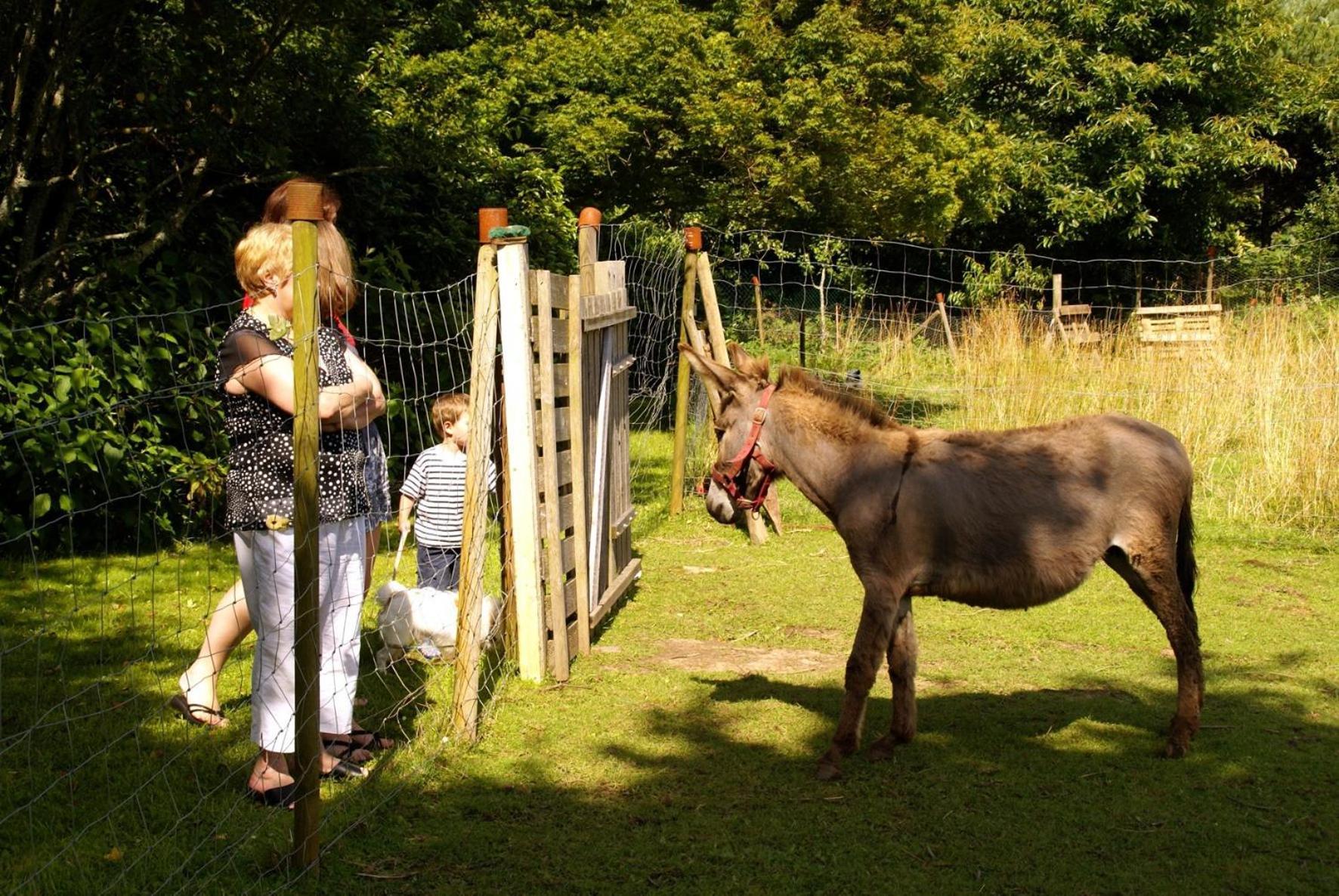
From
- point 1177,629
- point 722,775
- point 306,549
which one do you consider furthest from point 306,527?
point 1177,629

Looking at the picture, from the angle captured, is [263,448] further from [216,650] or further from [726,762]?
[726,762]

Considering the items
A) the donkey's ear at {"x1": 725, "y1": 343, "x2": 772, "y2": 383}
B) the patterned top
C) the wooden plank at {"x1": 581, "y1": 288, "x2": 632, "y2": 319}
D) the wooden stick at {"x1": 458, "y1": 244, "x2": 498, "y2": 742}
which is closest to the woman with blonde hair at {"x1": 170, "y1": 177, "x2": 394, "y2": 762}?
the patterned top

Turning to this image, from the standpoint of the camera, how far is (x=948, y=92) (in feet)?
82.6

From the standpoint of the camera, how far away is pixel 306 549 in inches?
146

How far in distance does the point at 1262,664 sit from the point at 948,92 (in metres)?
20.7

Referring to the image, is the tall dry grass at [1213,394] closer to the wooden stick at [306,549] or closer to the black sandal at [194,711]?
the black sandal at [194,711]

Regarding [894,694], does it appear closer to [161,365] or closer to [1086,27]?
[161,365]

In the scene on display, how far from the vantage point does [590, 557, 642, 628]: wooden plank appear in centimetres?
690

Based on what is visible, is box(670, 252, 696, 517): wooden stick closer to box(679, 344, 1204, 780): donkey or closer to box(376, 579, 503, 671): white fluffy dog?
box(376, 579, 503, 671): white fluffy dog

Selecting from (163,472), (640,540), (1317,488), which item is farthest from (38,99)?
(1317,488)

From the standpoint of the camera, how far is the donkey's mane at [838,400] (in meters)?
5.31

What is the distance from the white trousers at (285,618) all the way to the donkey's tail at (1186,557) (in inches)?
141

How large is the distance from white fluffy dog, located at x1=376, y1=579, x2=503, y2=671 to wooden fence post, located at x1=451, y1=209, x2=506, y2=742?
65 cm

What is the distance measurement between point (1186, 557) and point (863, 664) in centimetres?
162
